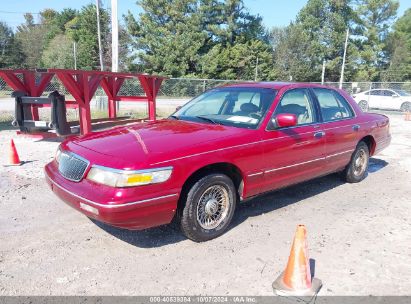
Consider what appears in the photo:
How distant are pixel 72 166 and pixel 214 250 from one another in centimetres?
166

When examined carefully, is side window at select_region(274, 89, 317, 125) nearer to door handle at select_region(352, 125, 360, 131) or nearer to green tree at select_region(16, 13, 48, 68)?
door handle at select_region(352, 125, 360, 131)

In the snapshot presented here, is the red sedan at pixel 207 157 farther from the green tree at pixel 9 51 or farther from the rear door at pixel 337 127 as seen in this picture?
the green tree at pixel 9 51

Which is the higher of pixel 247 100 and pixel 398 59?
pixel 398 59

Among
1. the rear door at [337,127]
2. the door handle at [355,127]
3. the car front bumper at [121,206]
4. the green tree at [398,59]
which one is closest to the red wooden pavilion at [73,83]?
the car front bumper at [121,206]

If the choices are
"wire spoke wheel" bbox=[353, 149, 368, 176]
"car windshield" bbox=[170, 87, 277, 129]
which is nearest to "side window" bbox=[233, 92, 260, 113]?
"car windshield" bbox=[170, 87, 277, 129]

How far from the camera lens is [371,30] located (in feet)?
171

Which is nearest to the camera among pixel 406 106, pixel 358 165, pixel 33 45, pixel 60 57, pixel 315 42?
pixel 358 165

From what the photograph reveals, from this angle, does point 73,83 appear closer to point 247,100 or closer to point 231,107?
point 231,107

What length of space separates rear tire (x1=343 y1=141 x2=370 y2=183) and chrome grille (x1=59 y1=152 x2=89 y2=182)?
4.26 metres

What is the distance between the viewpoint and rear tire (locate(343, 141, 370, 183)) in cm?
612

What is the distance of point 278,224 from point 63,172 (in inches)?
99.1

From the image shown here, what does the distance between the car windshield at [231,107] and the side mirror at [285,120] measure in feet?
0.63

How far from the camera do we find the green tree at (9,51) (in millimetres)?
50188

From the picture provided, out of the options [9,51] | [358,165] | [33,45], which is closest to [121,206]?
[358,165]
